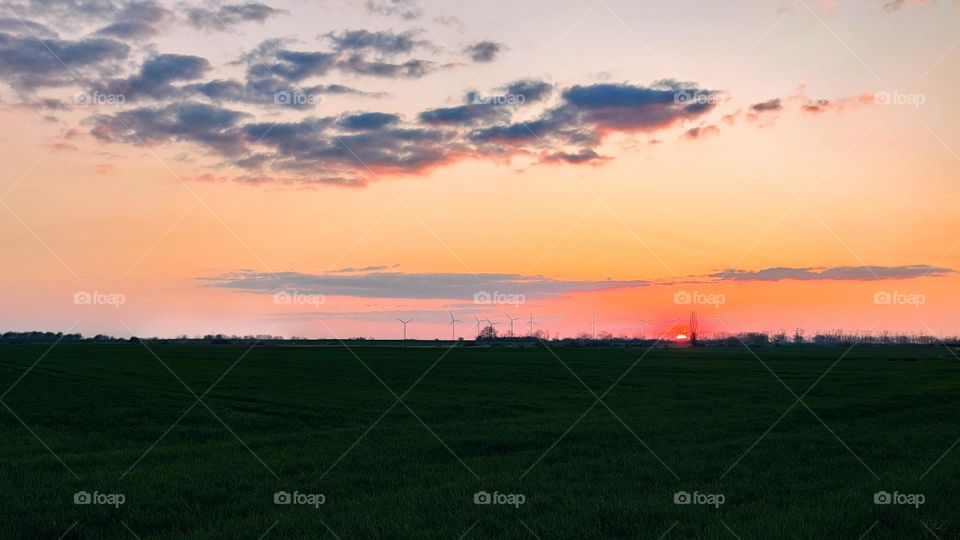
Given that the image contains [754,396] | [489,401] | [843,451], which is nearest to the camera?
[843,451]

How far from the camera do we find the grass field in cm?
1178

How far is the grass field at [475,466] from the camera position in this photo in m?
11.8

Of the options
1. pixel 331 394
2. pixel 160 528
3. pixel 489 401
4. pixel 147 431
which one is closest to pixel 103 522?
pixel 160 528

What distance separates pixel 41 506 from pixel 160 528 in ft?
9.62

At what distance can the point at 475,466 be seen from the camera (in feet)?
57.6

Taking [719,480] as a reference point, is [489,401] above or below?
above

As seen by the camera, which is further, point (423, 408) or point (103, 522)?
point (423, 408)

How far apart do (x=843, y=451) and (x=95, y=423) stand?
85.5 ft

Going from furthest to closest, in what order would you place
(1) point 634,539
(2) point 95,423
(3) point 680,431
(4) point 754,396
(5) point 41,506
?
(4) point 754,396 < (2) point 95,423 < (3) point 680,431 < (5) point 41,506 < (1) point 634,539

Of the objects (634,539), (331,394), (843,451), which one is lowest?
(634,539)

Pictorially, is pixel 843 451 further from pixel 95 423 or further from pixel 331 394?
pixel 331 394

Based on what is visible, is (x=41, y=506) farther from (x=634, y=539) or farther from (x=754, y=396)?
(x=754, y=396)

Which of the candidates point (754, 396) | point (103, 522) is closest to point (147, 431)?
point (103, 522)

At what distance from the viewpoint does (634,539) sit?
1073 centimetres
